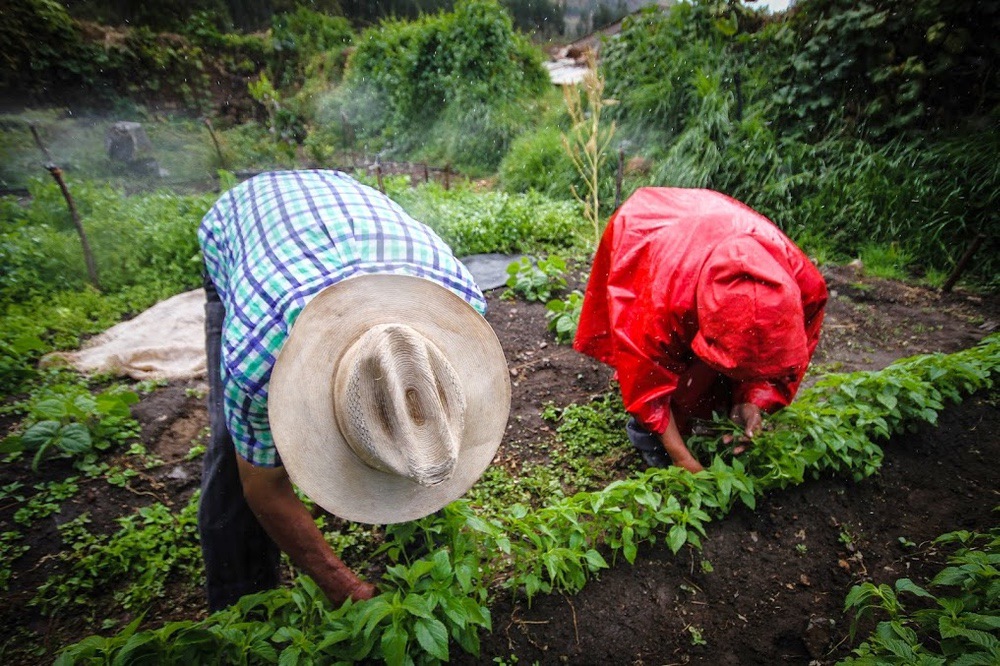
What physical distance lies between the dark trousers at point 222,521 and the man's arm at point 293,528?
346 mm

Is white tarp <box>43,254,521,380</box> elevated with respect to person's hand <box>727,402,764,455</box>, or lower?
lower

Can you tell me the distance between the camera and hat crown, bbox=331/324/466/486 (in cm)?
110

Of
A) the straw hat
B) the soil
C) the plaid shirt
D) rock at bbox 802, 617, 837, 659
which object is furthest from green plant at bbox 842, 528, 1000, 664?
the plaid shirt

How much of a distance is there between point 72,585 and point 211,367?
3.77 feet

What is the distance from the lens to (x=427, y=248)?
1.59 meters

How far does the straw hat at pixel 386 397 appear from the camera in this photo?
112 centimetres

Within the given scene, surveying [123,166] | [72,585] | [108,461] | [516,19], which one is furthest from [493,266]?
[123,166]

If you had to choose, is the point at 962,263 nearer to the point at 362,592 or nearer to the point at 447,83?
the point at 362,592

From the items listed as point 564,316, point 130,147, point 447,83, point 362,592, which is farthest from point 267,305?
point 130,147

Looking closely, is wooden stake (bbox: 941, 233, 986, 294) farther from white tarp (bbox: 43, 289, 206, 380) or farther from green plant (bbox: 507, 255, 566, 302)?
white tarp (bbox: 43, 289, 206, 380)

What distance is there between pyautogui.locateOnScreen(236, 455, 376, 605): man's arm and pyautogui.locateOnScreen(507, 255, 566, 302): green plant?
2.97 metres

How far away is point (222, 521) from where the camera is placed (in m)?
1.82

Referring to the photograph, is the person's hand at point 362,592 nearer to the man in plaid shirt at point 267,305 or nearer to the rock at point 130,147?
the man in plaid shirt at point 267,305

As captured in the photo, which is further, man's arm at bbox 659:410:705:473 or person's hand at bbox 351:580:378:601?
man's arm at bbox 659:410:705:473
